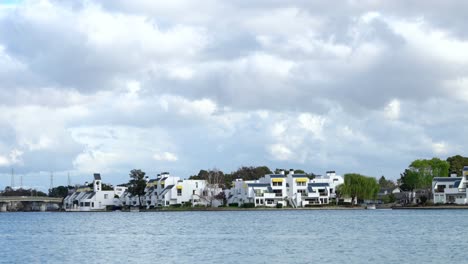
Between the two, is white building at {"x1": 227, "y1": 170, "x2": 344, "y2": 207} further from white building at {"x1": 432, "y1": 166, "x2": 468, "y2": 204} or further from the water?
the water

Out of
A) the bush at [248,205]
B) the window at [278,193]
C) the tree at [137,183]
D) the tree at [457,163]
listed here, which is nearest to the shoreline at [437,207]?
the tree at [457,163]

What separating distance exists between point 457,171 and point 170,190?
186 feet

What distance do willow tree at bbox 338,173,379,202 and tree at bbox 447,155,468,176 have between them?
22419 mm

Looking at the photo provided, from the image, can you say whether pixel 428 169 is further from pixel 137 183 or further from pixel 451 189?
pixel 137 183

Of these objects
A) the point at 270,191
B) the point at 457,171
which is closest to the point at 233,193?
the point at 270,191

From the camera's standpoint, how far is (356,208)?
12562 cm

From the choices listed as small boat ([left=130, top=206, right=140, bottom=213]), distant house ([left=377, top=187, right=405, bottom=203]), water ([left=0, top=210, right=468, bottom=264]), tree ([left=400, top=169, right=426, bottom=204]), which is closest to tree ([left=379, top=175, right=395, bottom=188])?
distant house ([left=377, top=187, right=405, bottom=203])

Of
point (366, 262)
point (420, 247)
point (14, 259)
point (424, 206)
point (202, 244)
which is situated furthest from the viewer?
point (424, 206)

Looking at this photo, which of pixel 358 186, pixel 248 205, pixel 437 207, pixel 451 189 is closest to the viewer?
pixel 451 189

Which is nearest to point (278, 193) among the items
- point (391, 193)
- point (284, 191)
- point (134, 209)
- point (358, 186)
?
point (284, 191)

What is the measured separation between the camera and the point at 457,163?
143 m

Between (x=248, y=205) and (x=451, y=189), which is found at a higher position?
(x=451, y=189)

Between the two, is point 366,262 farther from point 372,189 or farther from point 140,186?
point 140,186

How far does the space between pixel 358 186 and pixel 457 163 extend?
94.6ft
